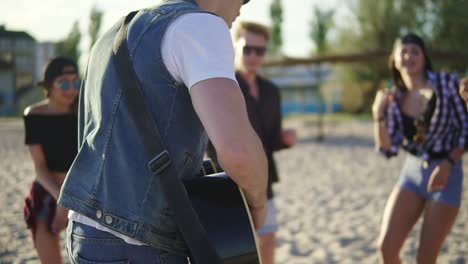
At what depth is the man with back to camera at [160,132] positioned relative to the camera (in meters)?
1.34

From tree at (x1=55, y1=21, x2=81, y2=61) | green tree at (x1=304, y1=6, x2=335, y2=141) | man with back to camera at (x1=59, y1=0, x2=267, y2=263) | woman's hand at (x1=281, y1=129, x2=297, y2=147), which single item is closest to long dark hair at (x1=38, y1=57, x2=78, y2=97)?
woman's hand at (x1=281, y1=129, x2=297, y2=147)

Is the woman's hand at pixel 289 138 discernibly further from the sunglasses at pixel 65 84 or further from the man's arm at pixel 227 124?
the man's arm at pixel 227 124

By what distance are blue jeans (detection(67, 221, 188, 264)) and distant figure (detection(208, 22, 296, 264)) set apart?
7.20ft

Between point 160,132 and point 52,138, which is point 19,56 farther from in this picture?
point 160,132

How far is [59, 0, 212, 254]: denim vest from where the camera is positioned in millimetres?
1422

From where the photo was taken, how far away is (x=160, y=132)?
1.42 meters

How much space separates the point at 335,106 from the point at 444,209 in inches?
1721

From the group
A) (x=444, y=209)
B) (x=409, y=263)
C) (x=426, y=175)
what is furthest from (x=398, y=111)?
(x=409, y=263)

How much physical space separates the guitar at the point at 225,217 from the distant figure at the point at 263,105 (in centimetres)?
203

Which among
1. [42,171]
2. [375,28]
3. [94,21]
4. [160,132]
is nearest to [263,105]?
[42,171]

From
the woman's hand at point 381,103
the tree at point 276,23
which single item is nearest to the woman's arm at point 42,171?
the woman's hand at point 381,103

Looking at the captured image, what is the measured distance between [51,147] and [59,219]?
51 cm

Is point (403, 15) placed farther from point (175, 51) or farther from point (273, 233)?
point (175, 51)

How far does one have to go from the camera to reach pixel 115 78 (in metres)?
1.47
